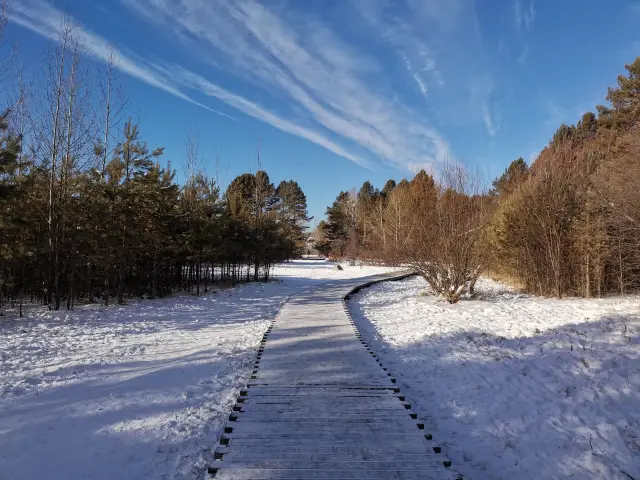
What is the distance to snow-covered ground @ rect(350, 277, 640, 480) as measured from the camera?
11.2 ft

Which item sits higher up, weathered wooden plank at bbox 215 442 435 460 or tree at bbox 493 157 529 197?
tree at bbox 493 157 529 197

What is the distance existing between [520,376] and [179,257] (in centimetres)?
1266

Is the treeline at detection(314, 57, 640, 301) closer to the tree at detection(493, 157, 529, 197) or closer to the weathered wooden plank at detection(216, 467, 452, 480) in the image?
the tree at detection(493, 157, 529, 197)

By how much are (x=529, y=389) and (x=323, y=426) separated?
2.94 m

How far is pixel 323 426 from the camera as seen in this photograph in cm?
374

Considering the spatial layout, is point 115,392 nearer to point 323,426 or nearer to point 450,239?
point 323,426

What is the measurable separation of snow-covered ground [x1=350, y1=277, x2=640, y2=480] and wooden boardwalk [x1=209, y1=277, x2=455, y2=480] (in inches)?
17.4

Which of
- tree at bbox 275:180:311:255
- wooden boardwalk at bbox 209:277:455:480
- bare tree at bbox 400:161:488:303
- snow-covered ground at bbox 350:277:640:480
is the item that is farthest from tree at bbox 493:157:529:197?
tree at bbox 275:180:311:255

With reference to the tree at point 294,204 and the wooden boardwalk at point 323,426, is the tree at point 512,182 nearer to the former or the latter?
the wooden boardwalk at point 323,426

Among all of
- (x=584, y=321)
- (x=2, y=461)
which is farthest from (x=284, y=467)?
(x=584, y=321)

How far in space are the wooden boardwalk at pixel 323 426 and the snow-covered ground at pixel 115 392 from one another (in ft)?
1.14

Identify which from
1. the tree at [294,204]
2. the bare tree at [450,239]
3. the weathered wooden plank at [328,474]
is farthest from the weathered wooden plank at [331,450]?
the tree at [294,204]

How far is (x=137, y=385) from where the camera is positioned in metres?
4.90

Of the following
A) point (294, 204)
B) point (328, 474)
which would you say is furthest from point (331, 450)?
point (294, 204)
